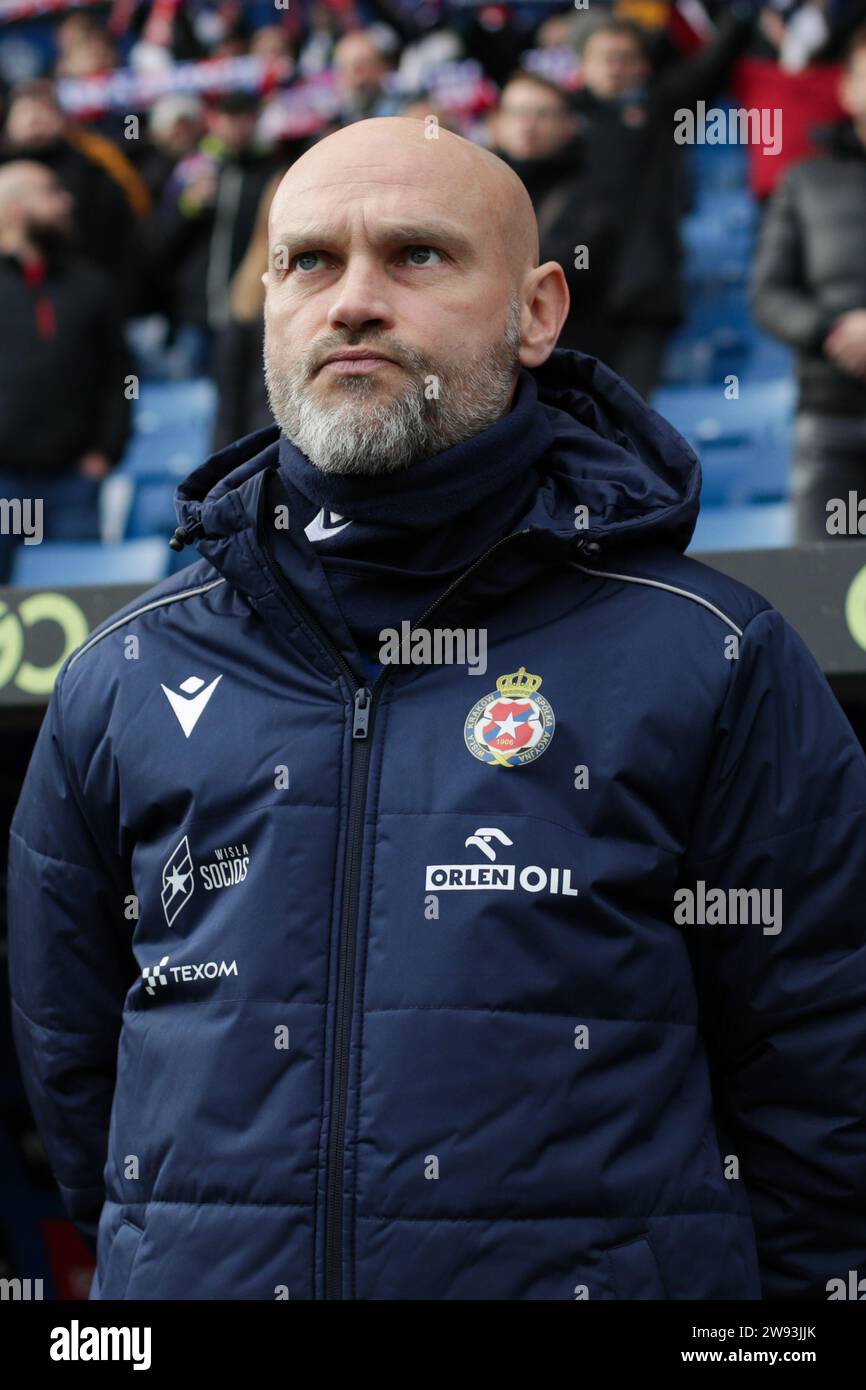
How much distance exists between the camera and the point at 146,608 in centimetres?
167

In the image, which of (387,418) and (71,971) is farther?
(71,971)

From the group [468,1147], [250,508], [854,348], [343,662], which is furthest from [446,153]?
[854,348]

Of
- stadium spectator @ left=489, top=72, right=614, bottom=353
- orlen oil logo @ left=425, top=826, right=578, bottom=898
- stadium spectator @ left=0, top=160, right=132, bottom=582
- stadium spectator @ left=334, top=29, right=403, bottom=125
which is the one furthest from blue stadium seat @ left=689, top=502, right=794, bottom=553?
orlen oil logo @ left=425, top=826, right=578, bottom=898

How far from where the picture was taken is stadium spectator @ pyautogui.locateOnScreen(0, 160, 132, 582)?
4.99 m

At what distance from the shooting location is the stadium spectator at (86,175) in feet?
18.4

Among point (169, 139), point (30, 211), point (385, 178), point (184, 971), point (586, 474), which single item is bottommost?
point (184, 971)

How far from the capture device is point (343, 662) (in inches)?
59.3

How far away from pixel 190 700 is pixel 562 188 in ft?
10.9

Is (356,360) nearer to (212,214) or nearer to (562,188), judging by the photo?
(562,188)

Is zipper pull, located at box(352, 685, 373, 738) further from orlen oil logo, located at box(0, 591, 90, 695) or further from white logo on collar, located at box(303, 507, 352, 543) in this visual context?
orlen oil logo, located at box(0, 591, 90, 695)

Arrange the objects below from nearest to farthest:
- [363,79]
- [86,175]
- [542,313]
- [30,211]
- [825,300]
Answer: [542,313] → [825,300] → [30,211] → [363,79] → [86,175]

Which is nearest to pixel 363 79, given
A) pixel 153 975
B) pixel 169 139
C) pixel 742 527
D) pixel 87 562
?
pixel 169 139
